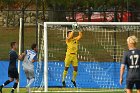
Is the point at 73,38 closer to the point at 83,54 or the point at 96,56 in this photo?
the point at 83,54

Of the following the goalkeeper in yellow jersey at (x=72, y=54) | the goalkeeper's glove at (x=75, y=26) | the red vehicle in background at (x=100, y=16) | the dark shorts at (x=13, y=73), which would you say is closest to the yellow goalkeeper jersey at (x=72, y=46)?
the goalkeeper in yellow jersey at (x=72, y=54)

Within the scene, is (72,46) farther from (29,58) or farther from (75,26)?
(29,58)

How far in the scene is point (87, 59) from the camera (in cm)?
2145

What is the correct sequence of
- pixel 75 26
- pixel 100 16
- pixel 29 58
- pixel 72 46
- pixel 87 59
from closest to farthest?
pixel 29 58 < pixel 75 26 < pixel 72 46 < pixel 87 59 < pixel 100 16

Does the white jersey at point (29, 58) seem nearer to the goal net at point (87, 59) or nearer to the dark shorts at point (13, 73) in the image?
the dark shorts at point (13, 73)

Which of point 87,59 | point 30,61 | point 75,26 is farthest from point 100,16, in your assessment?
point 30,61

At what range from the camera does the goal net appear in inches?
722

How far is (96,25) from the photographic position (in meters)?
18.8

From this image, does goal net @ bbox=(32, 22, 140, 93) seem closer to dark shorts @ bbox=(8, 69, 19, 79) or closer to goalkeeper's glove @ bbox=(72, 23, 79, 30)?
goalkeeper's glove @ bbox=(72, 23, 79, 30)

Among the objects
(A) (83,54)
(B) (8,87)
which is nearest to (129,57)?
(B) (8,87)

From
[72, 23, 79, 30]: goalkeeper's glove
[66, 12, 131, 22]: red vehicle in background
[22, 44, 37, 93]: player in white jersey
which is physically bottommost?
[22, 44, 37, 93]: player in white jersey

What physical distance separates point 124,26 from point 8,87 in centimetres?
487

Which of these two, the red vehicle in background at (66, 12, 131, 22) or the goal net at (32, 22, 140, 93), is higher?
the red vehicle in background at (66, 12, 131, 22)

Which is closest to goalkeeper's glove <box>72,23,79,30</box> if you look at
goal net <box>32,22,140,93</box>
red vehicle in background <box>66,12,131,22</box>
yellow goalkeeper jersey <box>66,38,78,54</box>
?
goal net <box>32,22,140,93</box>
